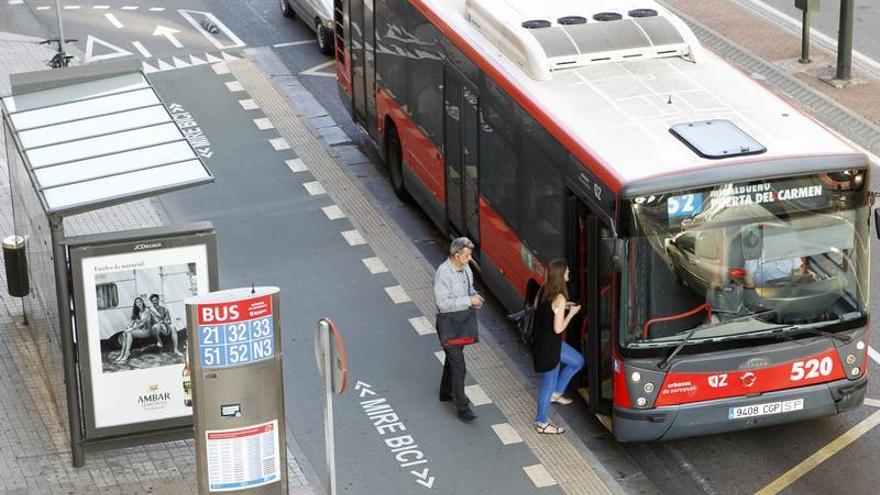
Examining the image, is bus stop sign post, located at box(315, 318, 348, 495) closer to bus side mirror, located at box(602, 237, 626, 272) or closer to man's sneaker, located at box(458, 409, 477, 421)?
bus side mirror, located at box(602, 237, 626, 272)

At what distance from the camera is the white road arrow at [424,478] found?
46.0 feet

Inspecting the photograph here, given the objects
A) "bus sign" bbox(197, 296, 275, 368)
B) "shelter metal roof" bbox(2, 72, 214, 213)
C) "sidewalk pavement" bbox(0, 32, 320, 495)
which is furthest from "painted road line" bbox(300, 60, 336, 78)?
"bus sign" bbox(197, 296, 275, 368)

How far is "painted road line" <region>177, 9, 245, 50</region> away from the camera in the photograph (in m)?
25.5

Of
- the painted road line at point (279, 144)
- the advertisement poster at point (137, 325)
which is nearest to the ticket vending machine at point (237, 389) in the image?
the advertisement poster at point (137, 325)

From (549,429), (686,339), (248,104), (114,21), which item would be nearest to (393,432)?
(549,429)

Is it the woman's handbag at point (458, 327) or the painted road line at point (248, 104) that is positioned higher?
the woman's handbag at point (458, 327)

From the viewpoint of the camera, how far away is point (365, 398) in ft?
50.9

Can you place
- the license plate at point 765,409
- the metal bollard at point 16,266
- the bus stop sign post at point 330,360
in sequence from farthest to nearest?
the metal bollard at point 16,266, the license plate at point 765,409, the bus stop sign post at point 330,360

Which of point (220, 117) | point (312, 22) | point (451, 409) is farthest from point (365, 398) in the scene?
point (312, 22)

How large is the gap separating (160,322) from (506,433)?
3421 millimetres

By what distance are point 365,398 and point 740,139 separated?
442 cm

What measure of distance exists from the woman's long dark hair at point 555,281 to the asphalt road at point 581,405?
5.56 ft

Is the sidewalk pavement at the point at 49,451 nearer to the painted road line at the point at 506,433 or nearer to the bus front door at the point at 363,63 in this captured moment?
the painted road line at the point at 506,433

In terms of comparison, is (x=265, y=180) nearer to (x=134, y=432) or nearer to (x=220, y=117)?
(x=220, y=117)
